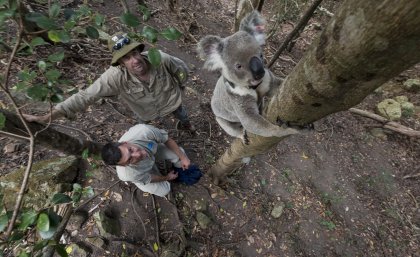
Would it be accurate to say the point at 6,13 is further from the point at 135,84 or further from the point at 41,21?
the point at 135,84

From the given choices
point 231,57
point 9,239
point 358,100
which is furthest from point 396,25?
point 231,57

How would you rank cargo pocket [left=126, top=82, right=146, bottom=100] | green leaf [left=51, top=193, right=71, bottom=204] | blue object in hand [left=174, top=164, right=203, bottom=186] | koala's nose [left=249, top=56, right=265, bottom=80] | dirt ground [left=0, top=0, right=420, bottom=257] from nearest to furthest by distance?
green leaf [left=51, top=193, right=71, bottom=204] → koala's nose [left=249, top=56, right=265, bottom=80] → cargo pocket [left=126, top=82, right=146, bottom=100] → dirt ground [left=0, top=0, right=420, bottom=257] → blue object in hand [left=174, top=164, right=203, bottom=186]

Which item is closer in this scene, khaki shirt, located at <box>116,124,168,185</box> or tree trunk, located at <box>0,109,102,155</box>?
tree trunk, located at <box>0,109,102,155</box>

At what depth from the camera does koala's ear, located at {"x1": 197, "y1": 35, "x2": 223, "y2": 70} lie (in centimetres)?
265

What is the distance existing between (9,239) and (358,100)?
169 cm

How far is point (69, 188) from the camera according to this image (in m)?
3.34

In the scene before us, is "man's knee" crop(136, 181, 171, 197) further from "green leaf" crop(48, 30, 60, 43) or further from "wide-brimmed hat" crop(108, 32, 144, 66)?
"green leaf" crop(48, 30, 60, 43)

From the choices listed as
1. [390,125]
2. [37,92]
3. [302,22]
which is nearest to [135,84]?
[37,92]

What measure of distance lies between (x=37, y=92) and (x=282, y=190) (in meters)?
4.08

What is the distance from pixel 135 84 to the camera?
331cm

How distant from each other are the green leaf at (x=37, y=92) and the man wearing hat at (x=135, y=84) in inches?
34.6

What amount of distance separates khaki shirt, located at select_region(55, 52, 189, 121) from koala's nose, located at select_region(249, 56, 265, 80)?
1.47m

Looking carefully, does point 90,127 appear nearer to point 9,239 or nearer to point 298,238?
point 9,239

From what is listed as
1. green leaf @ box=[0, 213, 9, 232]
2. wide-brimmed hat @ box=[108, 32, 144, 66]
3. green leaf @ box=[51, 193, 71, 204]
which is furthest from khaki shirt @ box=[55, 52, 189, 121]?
green leaf @ box=[0, 213, 9, 232]
